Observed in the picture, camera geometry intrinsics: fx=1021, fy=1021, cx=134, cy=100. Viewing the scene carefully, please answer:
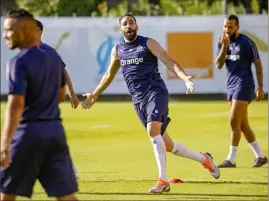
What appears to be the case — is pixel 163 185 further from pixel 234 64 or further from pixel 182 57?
pixel 182 57

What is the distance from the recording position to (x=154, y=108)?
41.3 ft

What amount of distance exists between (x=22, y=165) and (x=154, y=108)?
14.7 ft

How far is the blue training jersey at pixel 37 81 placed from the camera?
26.4ft

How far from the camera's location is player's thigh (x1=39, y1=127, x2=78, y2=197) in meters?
8.40

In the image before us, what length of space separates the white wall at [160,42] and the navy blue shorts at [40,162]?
2417 cm

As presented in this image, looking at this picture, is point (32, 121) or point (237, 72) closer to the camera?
point (32, 121)

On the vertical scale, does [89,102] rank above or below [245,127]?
above

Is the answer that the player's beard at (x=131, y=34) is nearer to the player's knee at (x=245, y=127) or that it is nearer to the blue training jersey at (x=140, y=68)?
the blue training jersey at (x=140, y=68)

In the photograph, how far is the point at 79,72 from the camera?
33.3 meters

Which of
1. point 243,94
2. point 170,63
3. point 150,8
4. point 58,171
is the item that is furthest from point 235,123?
point 150,8

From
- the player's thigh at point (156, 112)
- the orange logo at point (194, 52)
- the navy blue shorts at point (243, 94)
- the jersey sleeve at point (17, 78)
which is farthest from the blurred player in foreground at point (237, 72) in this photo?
the orange logo at point (194, 52)

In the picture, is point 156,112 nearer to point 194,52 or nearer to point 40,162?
point 40,162

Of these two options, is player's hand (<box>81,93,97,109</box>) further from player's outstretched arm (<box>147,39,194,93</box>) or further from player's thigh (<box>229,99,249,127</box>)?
player's thigh (<box>229,99,249,127</box>)

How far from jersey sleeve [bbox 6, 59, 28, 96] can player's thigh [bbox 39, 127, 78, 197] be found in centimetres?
55
